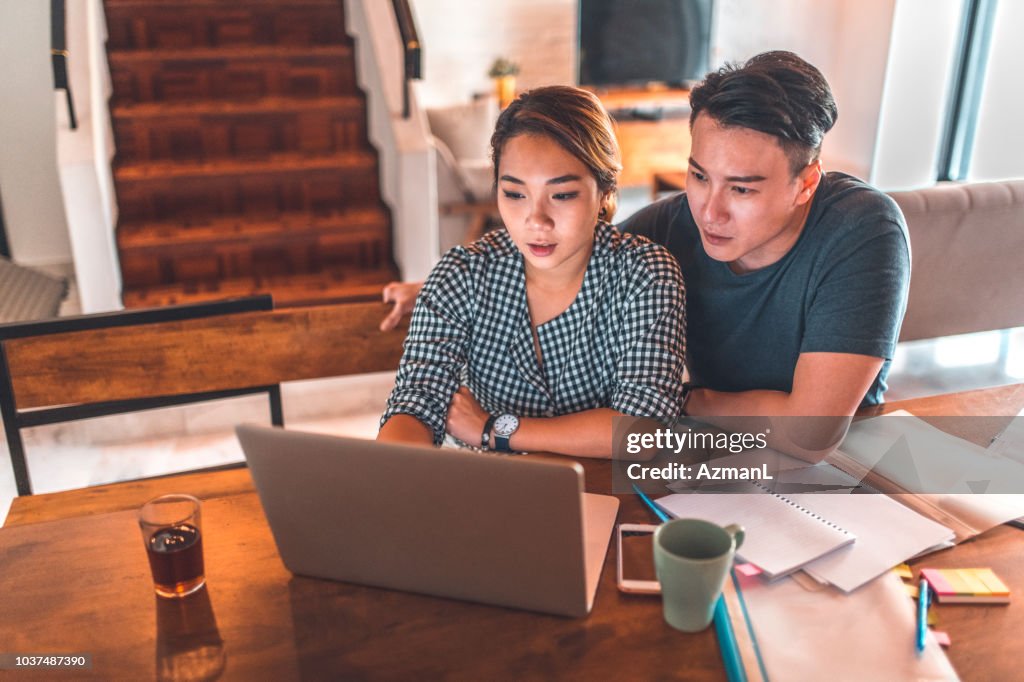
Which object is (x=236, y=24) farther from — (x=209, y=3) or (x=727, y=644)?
(x=727, y=644)

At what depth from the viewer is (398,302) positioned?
63.2 inches

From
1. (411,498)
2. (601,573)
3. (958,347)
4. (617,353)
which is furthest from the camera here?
(958,347)

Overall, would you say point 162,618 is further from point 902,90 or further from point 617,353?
point 902,90

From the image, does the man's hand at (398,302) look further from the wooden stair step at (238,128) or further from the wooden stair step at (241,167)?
the wooden stair step at (238,128)

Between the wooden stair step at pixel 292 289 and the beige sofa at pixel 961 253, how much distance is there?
189cm

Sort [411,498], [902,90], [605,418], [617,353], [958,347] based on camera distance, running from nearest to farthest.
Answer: [411,498], [605,418], [617,353], [958,347], [902,90]

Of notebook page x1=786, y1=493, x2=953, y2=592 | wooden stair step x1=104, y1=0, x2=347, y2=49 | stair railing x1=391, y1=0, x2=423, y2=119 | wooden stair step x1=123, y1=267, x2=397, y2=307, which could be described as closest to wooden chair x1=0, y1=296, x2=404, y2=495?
notebook page x1=786, y1=493, x2=953, y2=592

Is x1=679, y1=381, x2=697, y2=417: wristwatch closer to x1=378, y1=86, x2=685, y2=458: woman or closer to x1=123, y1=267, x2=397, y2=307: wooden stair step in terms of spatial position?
x1=378, y1=86, x2=685, y2=458: woman

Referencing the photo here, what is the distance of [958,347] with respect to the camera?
3660 millimetres

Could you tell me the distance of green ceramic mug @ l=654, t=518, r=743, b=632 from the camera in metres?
0.84

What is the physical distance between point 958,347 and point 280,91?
3.12m

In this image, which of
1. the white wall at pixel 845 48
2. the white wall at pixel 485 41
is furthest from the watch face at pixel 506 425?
the white wall at pixel 485 41

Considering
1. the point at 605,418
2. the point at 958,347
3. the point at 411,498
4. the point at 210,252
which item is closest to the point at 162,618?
the point at 411,498

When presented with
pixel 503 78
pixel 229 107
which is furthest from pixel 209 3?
pixel 503 78
